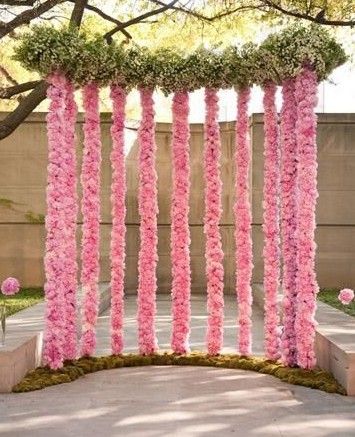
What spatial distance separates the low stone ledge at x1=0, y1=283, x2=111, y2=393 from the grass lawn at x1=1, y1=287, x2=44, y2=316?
8.72 feet

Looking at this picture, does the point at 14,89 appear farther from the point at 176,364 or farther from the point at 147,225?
the point at 176,364

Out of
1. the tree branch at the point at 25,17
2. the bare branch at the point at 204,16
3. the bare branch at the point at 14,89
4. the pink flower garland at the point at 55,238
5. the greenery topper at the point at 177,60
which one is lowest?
the pink flower garland at the point at 55,238

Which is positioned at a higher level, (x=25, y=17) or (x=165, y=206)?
(x=25, y=17)

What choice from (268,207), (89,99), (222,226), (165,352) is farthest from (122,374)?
(222,226)

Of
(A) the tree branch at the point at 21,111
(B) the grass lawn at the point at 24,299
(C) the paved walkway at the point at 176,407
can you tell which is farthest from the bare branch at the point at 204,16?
(C) the paved walkway at the point at 176,407

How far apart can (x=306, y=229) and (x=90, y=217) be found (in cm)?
279

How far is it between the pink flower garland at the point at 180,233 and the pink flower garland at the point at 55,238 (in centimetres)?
163

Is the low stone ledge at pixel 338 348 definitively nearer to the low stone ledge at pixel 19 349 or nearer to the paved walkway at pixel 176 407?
the paved walkway at pixel 176 407

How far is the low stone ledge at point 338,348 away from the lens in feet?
29.2

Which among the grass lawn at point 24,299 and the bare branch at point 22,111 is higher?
the bare branch at point 22,111

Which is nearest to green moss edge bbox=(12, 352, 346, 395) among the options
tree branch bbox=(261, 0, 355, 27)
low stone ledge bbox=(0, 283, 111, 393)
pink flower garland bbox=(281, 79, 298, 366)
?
low stone ledge bbox=(0, 283, 111, 393)

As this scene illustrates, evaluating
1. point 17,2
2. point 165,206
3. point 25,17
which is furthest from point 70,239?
point 165,206

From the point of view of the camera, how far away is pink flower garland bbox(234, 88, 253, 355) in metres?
11.0

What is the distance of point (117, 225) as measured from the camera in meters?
11.1
